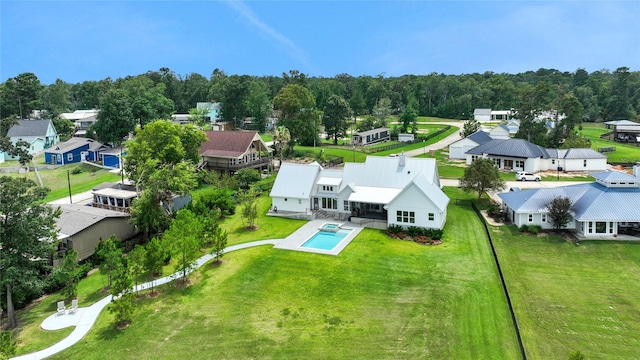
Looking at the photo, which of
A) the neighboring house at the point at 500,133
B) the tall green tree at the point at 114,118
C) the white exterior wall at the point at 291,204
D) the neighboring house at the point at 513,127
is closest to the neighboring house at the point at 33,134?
the tall green tree at the point at 114,118

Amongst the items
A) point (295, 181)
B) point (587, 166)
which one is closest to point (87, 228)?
point (295, 181)

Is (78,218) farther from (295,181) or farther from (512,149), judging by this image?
(512,149)

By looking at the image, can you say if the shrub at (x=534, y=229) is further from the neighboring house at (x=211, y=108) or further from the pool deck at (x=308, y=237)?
the neighboring house at (x=211, y=108)

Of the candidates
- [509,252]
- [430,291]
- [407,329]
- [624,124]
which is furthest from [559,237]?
[624,124]

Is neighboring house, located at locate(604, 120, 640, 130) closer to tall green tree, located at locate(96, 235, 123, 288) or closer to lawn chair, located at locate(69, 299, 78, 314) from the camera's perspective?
tall green tree, located at locate(96, 235, 123, 288)

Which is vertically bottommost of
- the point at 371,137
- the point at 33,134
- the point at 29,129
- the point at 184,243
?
the point at 184,243

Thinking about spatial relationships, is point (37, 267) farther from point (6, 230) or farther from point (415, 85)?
point (415, 85)
